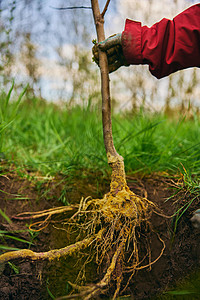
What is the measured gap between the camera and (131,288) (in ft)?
3.47

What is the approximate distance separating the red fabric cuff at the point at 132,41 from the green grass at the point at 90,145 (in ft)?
1.91

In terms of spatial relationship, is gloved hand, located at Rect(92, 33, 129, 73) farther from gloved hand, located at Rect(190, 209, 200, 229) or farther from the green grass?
gloved hand, located at Rect(190, 209, 200, 229)

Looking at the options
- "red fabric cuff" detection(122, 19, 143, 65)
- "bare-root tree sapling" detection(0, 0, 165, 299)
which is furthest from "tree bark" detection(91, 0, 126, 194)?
"red fabric cuff" detection(122, 19, 143, 65)

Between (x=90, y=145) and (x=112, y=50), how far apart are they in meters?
0.81

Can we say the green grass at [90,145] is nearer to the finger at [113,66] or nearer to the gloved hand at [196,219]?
the gloved hand at [196,219]

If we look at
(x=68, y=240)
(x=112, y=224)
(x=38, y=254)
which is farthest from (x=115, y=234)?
(x=38, y=254)

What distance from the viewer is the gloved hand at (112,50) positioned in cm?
108

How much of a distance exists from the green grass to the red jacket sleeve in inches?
21.3

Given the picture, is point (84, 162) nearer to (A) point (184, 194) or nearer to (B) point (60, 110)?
(A) point (184, 194)

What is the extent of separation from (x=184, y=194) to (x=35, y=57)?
232cm

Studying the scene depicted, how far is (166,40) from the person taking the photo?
3.59 ft

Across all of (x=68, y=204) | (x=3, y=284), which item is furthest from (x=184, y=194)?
(x=3, y=284)

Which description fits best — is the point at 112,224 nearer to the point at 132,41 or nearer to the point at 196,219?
the point at 196,219

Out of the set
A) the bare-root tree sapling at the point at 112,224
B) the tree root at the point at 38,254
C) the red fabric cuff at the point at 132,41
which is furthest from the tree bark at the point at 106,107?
the tree root at the point at 38,254
